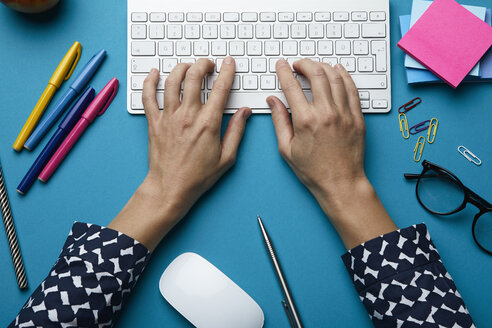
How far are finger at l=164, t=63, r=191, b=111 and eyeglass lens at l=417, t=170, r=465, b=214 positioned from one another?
56cm

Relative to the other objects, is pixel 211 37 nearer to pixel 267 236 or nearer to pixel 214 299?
pixel 267 236

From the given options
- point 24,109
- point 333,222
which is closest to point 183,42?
point 24,109

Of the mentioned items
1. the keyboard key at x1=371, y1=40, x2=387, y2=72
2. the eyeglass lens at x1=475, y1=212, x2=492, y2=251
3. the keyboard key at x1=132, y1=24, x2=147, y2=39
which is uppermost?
the keyboard key at x1=132, y1=24, x2=147, y2=39

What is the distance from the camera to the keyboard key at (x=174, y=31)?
0.82 metres

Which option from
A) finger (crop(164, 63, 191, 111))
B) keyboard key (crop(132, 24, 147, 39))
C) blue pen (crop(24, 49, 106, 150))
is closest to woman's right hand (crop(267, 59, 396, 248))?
finger (crop(164, 63, 191, 111))

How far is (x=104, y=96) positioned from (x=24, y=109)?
0.19 metres

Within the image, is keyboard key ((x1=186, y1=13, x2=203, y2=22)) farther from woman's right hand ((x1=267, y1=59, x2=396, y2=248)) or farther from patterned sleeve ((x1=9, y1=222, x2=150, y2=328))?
patterned sleeve ((x1=9, y1=222, x2=150, y2=328))

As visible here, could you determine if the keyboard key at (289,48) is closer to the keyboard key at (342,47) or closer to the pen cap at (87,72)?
the keyboard key at (342,47)

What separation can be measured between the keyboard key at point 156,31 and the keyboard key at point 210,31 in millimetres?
92

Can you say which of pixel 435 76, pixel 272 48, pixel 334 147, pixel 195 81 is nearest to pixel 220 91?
pixel 195 81

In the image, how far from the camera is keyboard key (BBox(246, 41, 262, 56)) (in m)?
0.82

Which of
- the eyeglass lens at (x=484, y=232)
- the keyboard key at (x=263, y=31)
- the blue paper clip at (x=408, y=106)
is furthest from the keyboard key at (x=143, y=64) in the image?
the eyeglass lens at (x=484, y=232)

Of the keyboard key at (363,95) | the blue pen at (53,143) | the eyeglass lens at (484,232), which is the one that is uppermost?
the keyboard key at (363,95)

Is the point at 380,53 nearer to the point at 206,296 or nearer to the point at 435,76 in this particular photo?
the point at 435,76
